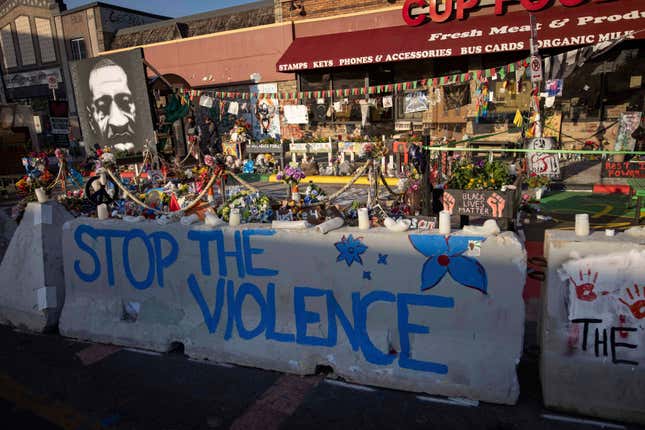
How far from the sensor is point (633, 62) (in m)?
13.9

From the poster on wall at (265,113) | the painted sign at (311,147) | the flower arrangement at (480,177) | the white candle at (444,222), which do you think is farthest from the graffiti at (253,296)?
the poster on wall at (265,113)

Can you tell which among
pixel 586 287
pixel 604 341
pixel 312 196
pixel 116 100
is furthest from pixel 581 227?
pixel 116 100

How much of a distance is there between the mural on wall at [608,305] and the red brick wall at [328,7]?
14.9 m

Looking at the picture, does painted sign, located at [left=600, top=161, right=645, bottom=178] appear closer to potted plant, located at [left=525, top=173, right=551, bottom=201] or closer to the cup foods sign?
potted plant, located at [left=525, top=173, right=551, bottom=201]

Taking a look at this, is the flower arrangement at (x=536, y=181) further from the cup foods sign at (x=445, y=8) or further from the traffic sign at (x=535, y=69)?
the cup foods sign at (x=445, y=8)

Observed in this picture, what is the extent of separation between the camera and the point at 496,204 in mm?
6008

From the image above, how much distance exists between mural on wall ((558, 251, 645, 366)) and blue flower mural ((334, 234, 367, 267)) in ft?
5.15

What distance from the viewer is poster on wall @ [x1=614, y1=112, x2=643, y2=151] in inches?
501

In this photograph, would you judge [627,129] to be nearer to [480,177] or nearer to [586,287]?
[480,177]

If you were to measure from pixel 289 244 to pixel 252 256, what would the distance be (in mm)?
420

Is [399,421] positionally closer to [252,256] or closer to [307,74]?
[252,256]

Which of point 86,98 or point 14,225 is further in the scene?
point 86,98

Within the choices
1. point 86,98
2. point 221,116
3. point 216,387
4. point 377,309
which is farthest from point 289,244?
point 221,116

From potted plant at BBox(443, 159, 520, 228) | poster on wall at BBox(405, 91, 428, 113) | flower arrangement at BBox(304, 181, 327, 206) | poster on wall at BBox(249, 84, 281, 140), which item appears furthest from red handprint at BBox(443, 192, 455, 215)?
poster on wall at BBox(249, 84, 281, 140)
